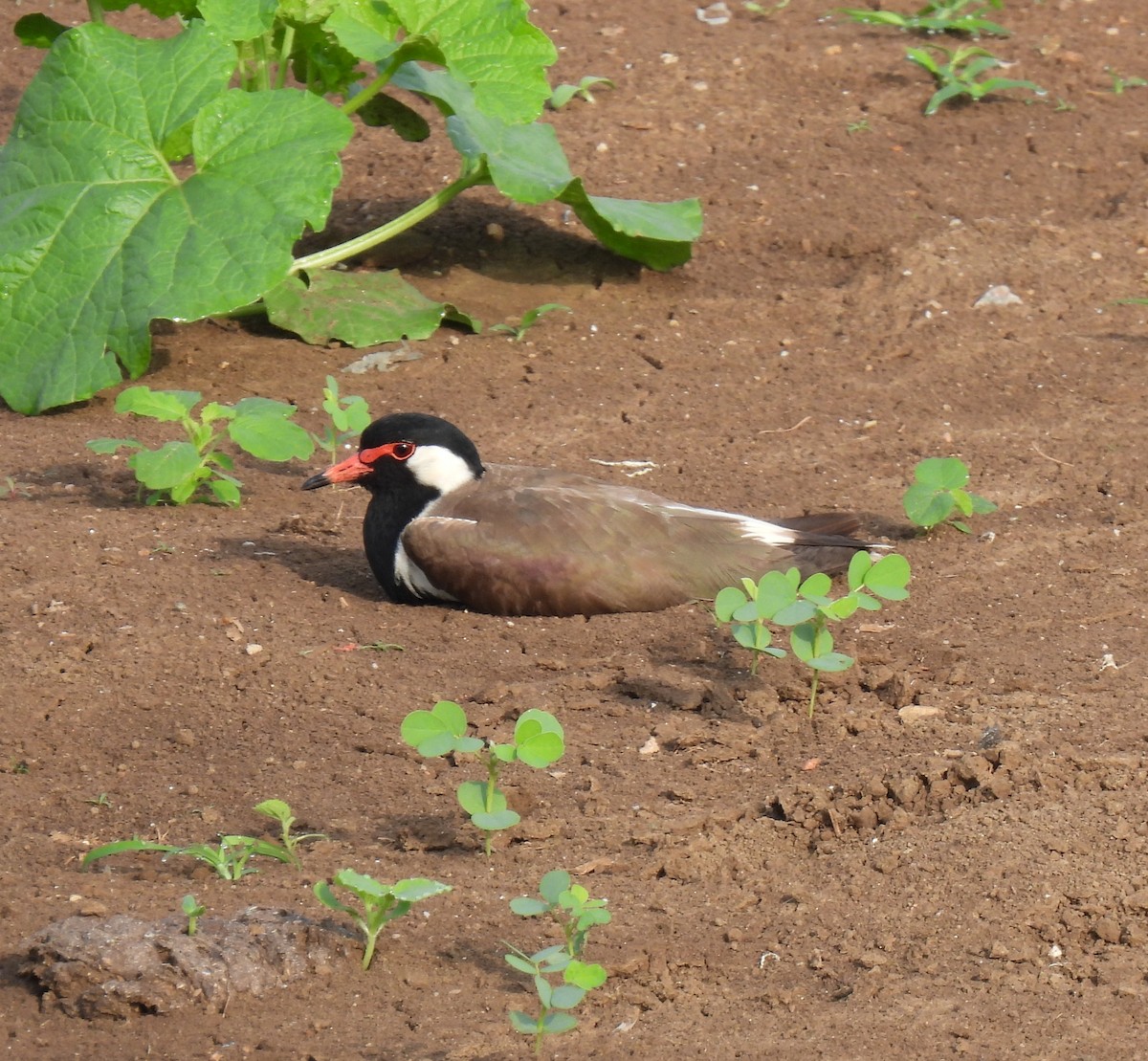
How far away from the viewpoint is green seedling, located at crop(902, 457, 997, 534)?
517cm

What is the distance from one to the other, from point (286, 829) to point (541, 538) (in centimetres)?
168

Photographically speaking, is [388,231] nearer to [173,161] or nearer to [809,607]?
Result: [173,161]

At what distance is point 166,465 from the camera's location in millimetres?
5238

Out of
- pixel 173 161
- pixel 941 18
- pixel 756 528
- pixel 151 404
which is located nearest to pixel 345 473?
pixel 151 404

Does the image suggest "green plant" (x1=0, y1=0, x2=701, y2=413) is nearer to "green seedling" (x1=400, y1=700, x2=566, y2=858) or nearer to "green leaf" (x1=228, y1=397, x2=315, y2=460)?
"green leaf" (x1=228, y1=397, x2=315, y2=460)

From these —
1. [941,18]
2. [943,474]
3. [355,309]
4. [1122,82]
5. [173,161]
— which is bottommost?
[355,309]

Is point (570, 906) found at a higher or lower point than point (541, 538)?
higher

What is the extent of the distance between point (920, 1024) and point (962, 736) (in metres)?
1.18

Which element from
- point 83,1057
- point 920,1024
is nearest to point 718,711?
point 920,1024

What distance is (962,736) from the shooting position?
404 centimetres

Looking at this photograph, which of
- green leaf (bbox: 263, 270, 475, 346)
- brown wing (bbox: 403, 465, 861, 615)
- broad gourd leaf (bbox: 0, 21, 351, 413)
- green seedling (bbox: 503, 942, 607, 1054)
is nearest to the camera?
green seedling (bbox: 503, 942, 607, 1054)

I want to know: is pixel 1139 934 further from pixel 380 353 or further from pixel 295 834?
pixel 380 353

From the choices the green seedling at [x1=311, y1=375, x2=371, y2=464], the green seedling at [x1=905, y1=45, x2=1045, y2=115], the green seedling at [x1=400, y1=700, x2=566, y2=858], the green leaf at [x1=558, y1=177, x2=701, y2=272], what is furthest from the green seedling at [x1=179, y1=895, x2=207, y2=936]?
the green seedling at [x1=905, y1=45, x2=1045, y2=115]

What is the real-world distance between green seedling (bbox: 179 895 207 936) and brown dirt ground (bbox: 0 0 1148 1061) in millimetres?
159
